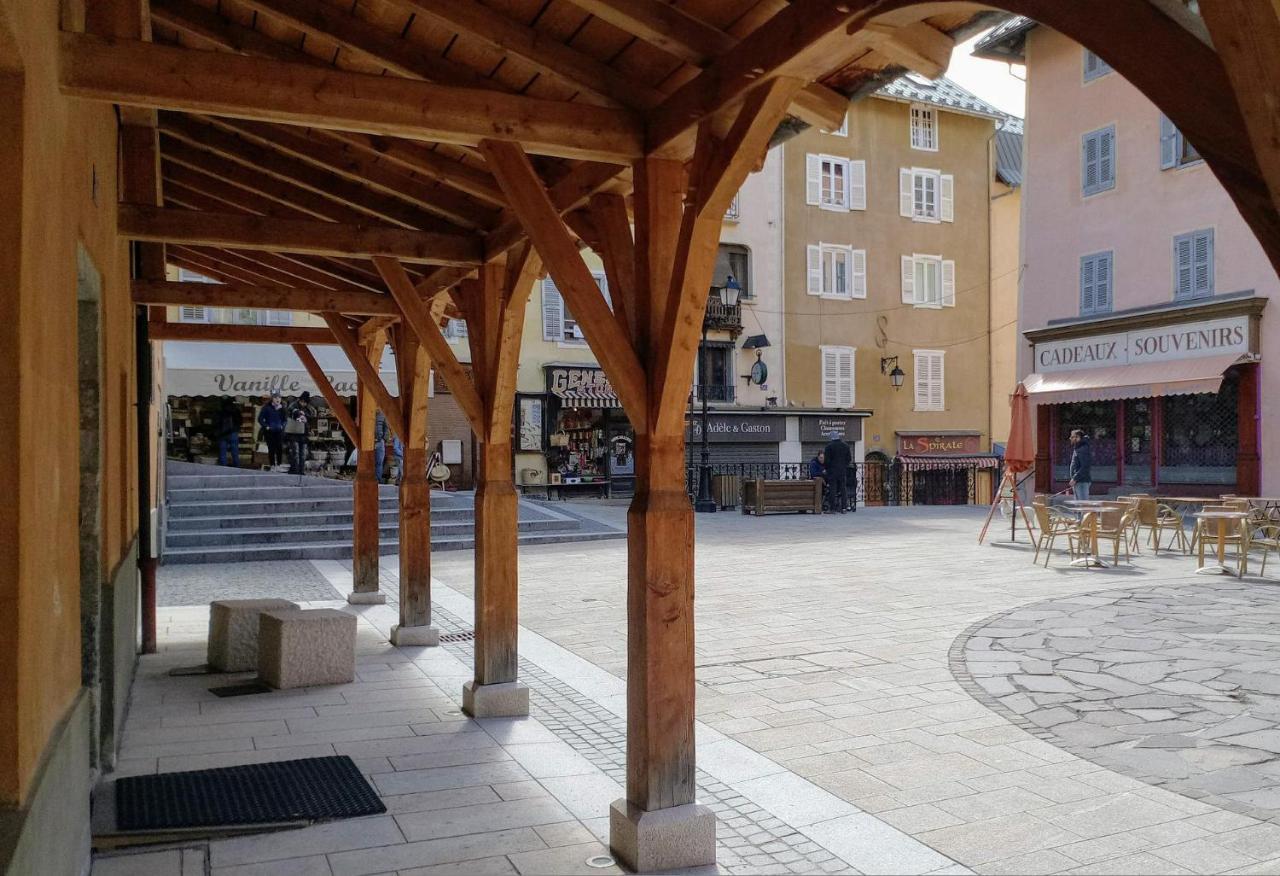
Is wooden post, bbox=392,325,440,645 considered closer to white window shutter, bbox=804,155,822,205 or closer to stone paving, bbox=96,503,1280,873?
stone paving, bbox=96,503,1280,873

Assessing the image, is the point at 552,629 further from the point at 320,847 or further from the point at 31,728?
the point at 31,728

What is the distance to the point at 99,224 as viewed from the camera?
4605 mm

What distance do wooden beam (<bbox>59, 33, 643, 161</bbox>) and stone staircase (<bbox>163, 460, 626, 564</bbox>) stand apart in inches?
379

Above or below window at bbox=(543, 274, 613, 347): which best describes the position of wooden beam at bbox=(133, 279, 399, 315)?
below

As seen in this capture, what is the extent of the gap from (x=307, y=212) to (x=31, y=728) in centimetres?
539

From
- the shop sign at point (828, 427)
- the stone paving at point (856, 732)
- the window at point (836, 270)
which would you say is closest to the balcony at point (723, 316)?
the window at point (836, 270)

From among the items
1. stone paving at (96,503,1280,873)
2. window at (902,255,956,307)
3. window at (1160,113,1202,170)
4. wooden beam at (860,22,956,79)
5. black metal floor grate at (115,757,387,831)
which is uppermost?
window at (1160,113,1202,170)

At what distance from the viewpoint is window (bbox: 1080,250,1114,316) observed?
20875mm

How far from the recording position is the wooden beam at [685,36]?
11.8 feet

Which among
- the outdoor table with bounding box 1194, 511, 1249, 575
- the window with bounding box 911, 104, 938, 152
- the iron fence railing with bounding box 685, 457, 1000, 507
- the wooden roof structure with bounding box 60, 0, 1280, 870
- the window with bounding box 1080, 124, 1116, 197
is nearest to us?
the wooden roof structure with bounding box 60, 0, 1280, 870

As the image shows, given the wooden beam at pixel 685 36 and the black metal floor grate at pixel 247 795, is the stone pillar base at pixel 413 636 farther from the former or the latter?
the wooden beam at pixel 685 36

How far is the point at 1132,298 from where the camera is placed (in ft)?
66.9

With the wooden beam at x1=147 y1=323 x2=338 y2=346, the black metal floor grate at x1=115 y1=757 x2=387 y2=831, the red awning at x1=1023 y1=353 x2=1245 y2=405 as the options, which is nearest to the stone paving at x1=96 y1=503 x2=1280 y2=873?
the black metal floor grate at x1=115 y1=757 x2=387 y2=831

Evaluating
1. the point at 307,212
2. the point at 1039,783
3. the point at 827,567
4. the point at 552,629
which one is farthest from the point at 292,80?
the point at 827,567
